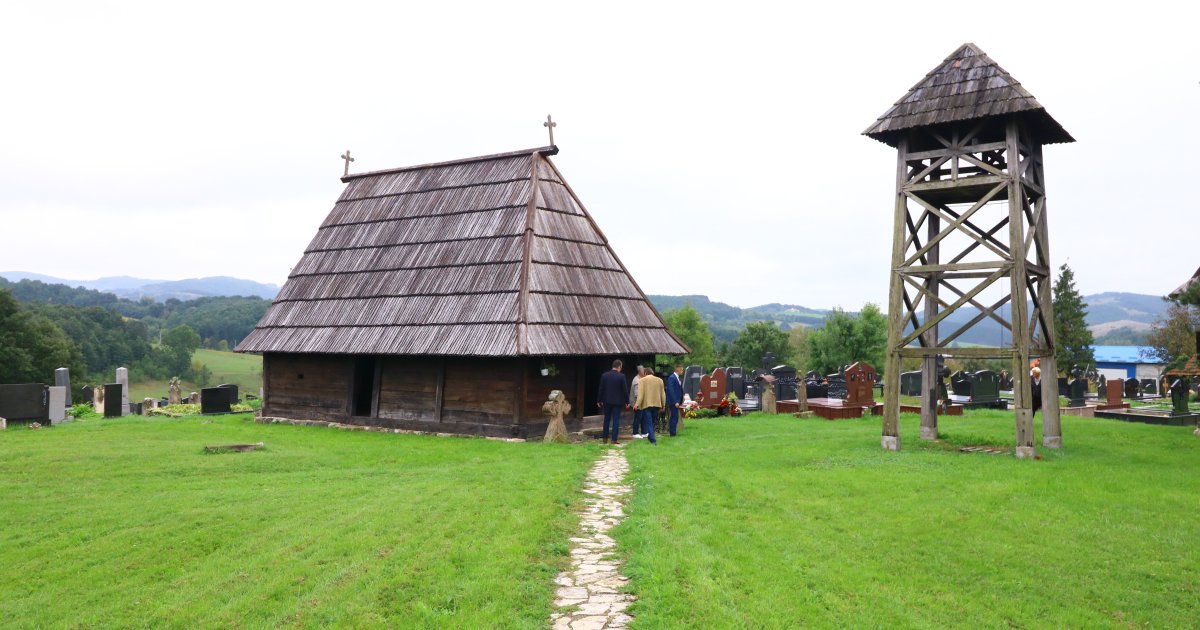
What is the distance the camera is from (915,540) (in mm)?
7742

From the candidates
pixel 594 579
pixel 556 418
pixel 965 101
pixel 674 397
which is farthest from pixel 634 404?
pixel 594 579

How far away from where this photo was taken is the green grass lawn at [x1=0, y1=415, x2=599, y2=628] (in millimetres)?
5895

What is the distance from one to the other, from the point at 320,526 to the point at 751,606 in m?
4.71

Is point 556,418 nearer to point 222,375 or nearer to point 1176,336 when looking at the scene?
point 1176,336

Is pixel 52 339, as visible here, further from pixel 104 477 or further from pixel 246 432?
pixel 104 477

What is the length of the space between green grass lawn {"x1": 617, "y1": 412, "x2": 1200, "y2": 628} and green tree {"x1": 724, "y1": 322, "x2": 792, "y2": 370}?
60612 mm

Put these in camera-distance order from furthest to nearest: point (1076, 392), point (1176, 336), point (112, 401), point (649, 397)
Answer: point (1176, 336)
point (1076, 392)
point (112, 401)
point (649, 397)

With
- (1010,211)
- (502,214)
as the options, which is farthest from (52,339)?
(1010,211)

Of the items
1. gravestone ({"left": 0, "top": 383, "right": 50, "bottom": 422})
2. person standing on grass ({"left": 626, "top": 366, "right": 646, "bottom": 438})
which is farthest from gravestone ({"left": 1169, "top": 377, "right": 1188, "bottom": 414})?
gravestone ({"left": 0, "top": 383, "right": 50, "bottom": 422})

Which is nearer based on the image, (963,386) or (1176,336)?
(963,386)

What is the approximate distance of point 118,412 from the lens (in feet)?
72.4

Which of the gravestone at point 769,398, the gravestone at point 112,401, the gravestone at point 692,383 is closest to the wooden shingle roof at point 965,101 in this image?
the gravestone at point 769,398

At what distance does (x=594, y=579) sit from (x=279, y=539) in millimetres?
3377

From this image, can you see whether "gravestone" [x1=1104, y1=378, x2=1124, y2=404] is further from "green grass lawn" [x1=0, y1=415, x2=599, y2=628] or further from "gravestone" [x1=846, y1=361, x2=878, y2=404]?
"green grass lawn" [x1=0, y1=415, x2=599, y2=628]
